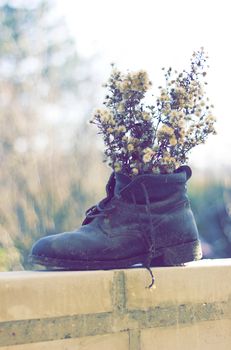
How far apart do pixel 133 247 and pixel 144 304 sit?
0.42 feet

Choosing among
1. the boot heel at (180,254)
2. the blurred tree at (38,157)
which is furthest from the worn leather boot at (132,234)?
the blurred tree at (38,157)

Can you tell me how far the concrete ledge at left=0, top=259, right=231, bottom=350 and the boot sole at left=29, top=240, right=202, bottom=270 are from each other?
1.2 inches

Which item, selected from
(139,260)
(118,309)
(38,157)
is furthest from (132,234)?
(38,157)

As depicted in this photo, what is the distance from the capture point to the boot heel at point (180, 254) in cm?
131

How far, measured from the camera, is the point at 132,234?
51.1 inches

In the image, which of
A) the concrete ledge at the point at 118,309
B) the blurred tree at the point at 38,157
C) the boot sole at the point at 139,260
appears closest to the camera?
the concrete ledge at the point at 118,309

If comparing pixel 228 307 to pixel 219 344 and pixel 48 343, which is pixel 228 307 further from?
pixel 48 343

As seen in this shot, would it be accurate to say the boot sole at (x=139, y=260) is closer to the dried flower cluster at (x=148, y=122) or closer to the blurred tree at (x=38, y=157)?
the dried flower cluster at (x=148, y=122)

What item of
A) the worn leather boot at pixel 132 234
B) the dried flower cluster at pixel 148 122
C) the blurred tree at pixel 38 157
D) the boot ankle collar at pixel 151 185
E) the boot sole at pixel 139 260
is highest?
the blurred tree at pixel 38 157

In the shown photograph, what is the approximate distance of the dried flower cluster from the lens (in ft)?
4.36

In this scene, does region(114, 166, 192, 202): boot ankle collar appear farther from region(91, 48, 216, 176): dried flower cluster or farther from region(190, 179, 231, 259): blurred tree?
region(190, 179, 231, 259): blurred tree

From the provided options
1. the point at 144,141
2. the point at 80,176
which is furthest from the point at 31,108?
the point at 144,141

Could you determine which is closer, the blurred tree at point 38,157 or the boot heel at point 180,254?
the boot heel at point 180,254

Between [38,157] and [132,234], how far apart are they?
20.6 ft
